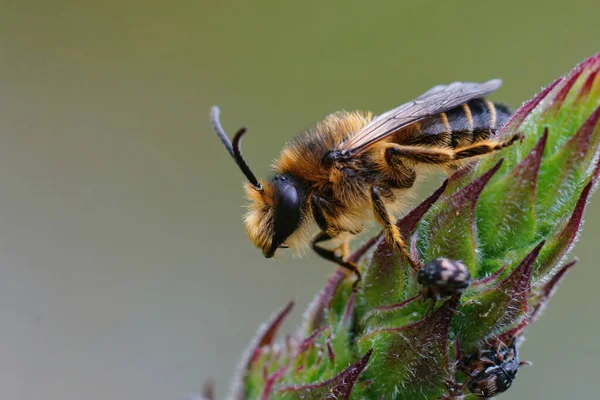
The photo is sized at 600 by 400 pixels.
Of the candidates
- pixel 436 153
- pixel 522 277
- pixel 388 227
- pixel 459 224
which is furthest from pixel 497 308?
pixel 436 153

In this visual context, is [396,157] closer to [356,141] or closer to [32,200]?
[356,141]

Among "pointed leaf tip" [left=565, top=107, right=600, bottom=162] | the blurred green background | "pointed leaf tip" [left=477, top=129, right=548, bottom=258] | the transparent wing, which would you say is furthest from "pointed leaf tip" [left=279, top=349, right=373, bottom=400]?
the blurred green background

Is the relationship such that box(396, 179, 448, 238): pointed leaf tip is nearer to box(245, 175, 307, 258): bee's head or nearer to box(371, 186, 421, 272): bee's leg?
box(371, 186, 421, 272): bee's leg

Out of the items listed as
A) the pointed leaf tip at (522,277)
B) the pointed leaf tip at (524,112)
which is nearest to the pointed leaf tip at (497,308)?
the pointed leaf tip at (522,277)

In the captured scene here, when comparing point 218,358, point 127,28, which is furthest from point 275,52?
point 218,358

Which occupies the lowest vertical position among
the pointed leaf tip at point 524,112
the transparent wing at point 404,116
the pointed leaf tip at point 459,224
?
the pointed leaf tip at point 459,224

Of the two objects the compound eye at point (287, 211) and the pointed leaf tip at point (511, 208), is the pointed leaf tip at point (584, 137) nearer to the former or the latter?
the pointed leaf tip at point (511, 208)

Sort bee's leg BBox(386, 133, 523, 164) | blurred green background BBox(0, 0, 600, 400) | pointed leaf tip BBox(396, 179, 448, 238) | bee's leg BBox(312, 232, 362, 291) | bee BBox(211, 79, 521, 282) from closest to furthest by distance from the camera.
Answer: pointed leaf tip BBox(396, 179, 448, 238), bee's leg BBox(386, 133, 523, 164), bee's leg BBox(312, 232, 362, 291), bee BBox(211, 79, 521, 282), blurred green background BBox(0, 0, 600, 400)
